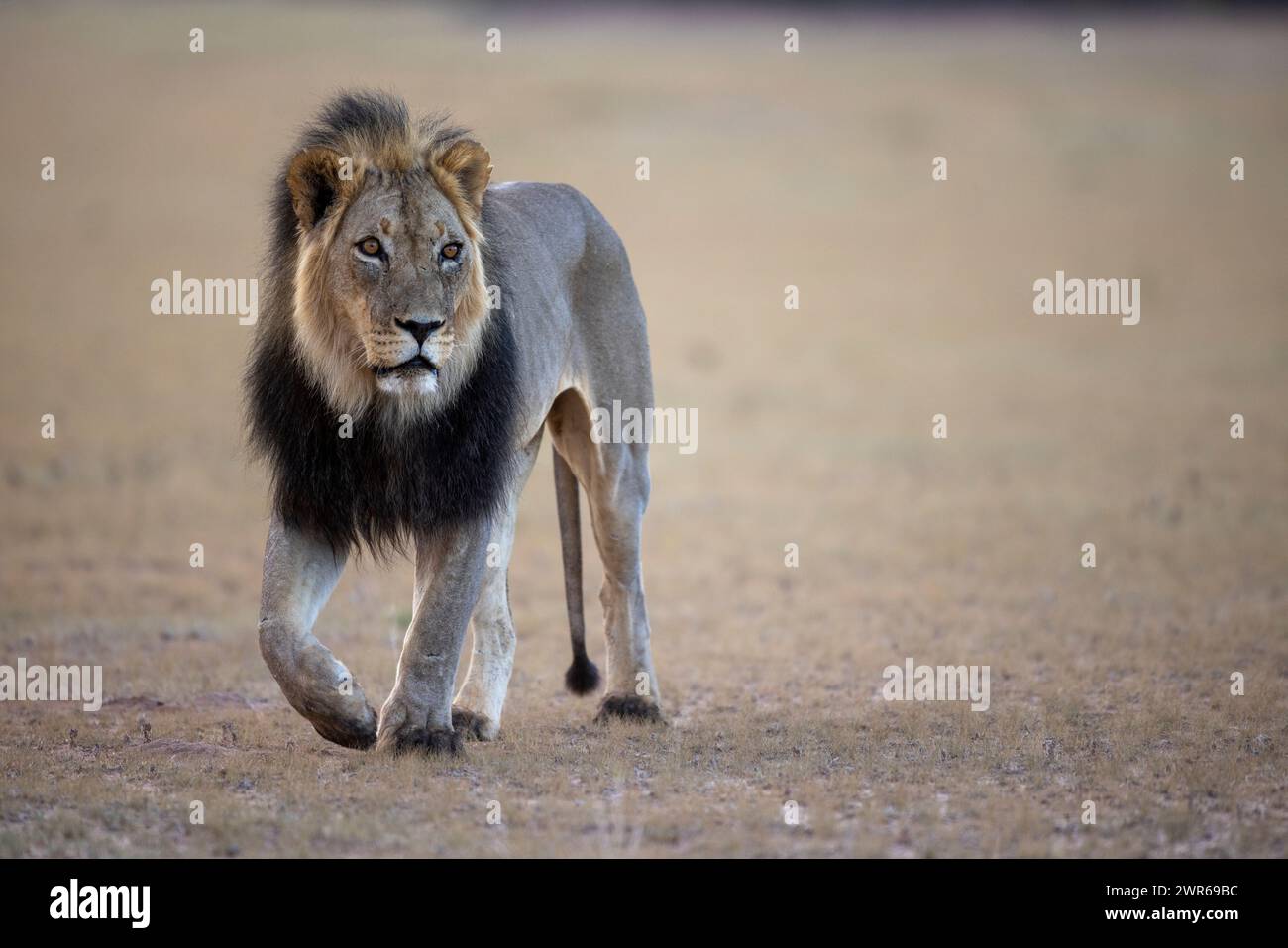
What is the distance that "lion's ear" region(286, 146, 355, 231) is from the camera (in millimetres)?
6254

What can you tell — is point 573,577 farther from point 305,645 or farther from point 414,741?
point 305,645

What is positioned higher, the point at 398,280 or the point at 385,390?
Result: the point at 398,280

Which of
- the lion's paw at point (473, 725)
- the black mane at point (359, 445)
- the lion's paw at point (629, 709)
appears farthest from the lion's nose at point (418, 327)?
the lion's paw at point (629, 709)

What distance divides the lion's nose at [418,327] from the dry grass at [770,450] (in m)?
1.60

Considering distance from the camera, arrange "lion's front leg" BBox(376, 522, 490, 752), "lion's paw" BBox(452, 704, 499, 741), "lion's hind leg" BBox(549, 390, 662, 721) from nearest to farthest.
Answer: "lion's front leg" BBox(376, 522, 490, 752) < "lion's paw" BBox(452, 704, 499, 741) < "lion's hind leg" BBox(549, 390, 662, 721)

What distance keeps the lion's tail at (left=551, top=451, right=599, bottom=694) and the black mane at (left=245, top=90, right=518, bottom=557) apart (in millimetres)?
1597

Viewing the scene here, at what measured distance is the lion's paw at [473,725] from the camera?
7.12 meters

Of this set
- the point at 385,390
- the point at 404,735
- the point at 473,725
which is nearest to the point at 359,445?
the point at 385,390

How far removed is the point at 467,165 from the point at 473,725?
2378mm

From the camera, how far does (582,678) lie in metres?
8.20

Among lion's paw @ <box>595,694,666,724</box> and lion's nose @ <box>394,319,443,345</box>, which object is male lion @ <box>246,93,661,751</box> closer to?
lion's nose @ <box>394,319,443,345</box>

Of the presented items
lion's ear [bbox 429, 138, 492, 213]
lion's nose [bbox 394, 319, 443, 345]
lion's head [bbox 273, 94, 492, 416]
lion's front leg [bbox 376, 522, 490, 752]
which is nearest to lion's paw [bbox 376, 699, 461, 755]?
lion's front leg [bbox 376, 522, 490, 752]

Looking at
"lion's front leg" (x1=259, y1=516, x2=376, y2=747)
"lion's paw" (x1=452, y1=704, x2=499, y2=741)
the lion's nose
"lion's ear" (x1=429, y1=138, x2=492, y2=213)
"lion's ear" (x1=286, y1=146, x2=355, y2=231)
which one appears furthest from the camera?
"lion's paw" (x1=452, y1=704, x2=499, y2=741)

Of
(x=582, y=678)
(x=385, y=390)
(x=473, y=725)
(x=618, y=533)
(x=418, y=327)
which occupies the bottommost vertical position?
(x=473, y=725)
